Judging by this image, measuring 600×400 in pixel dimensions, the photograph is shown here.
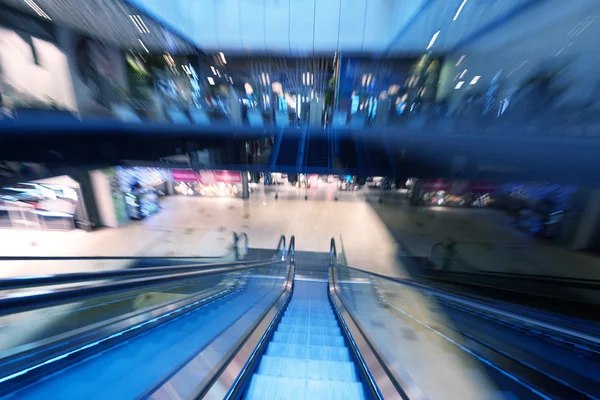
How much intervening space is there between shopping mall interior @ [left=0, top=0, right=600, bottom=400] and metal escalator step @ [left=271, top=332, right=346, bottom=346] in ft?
0.06

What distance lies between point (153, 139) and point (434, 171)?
763 centimetres

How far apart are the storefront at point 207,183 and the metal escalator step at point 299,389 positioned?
9.82 metres

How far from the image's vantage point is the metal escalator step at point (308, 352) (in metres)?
1.54

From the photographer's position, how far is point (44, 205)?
23.0ft

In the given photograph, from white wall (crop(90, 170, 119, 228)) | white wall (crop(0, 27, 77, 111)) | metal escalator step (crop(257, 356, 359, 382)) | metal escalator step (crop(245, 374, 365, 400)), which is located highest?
white wall (crop(0, 27, 77, 111))

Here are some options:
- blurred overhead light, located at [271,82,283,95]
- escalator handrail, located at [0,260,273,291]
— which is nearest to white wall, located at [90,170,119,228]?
blurred overhead light, located at [271,82,283,95]

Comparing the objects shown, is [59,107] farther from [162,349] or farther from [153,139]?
[162,349]

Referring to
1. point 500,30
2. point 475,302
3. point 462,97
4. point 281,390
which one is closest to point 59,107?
point 281,390

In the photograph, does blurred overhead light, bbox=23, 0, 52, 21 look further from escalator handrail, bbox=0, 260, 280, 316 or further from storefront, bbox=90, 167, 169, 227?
escalator handrail, bbox=0, 260, 280, 316

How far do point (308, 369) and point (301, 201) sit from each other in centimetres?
959

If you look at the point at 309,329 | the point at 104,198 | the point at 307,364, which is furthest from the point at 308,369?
the point at 104,198

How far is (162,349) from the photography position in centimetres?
112

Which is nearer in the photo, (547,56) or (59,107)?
(547,56)

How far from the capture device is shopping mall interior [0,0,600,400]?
1.10 metres
